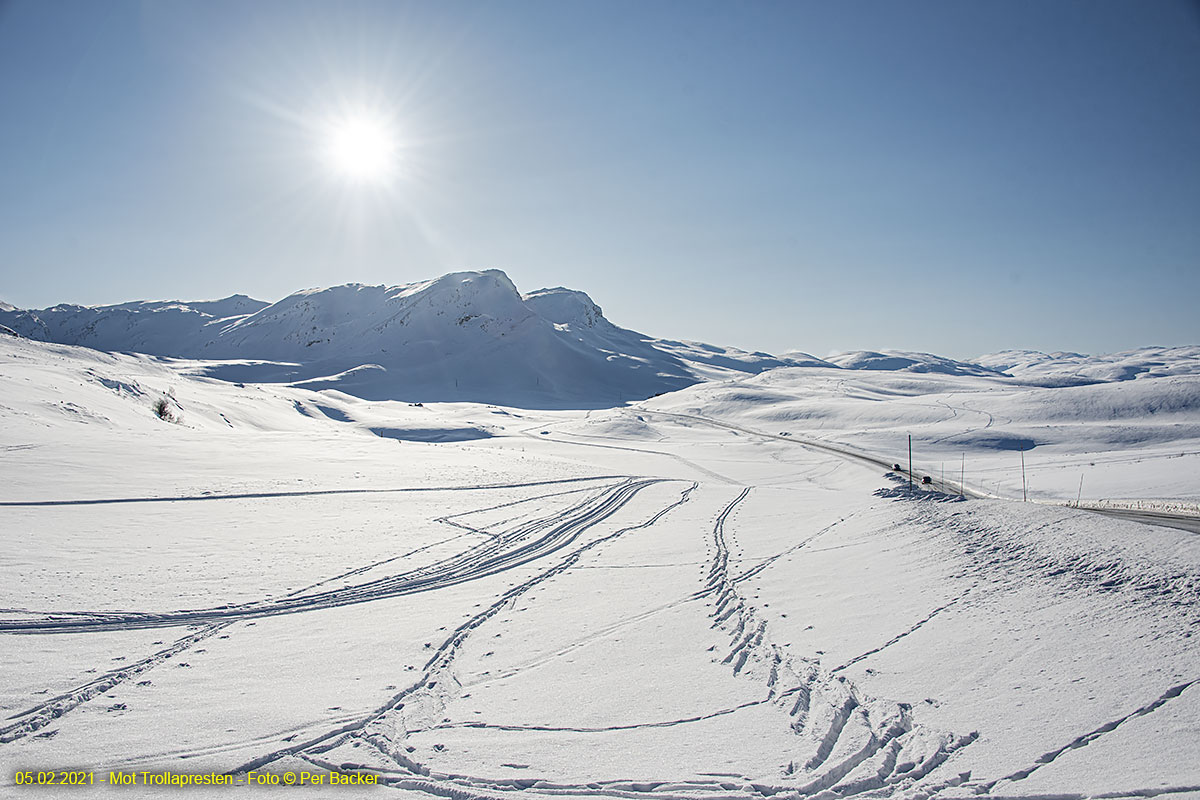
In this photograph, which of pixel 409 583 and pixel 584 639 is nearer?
pixel 584 639

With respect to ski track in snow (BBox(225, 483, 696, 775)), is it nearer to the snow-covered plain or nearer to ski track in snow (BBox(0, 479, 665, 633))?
the snow-covered plain

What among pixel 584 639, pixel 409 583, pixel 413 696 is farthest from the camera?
pixel 409 583

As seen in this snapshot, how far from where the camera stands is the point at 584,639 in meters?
9.41

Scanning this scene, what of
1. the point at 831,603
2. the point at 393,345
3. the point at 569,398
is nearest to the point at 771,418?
the point at 831,603

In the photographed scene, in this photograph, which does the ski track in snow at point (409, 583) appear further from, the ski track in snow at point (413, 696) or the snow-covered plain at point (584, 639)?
the ski track in snow at point (413, 696)

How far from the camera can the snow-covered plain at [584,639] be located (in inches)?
239

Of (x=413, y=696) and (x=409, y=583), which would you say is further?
(x=409, y=583)

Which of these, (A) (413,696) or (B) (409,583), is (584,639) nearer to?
(A) (413,696)

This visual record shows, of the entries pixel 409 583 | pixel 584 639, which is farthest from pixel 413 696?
pixel 409 583

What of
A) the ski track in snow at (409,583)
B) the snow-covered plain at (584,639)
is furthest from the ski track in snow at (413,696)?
the ski track in snow at (409,583)

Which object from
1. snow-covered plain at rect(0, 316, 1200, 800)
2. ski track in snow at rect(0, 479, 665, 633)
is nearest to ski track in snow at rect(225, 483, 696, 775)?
snow-covered plain at rect(0, 316, 1200, 800)

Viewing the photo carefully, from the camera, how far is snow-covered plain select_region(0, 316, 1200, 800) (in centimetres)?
608

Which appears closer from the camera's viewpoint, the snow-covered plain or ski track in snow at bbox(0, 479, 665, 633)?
the snow-covered plain

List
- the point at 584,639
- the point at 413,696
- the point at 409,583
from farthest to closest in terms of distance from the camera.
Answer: the point at 409,583
the point at 584,639
the point at 413,696
